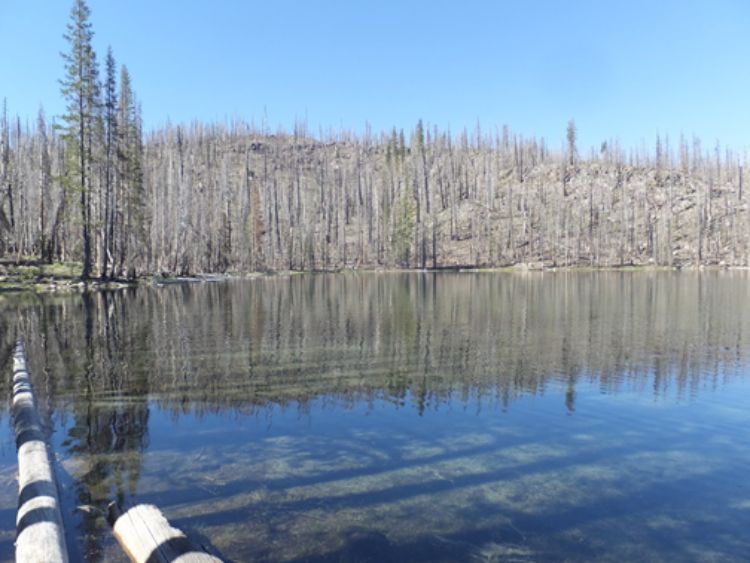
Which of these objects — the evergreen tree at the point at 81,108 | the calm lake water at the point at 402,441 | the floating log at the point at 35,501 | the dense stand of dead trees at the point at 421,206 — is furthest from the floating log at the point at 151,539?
the dense stand of dead trees at the point at 421,206

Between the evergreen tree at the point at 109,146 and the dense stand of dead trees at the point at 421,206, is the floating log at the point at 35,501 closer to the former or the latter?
the evergreen tree at the point at 109,146

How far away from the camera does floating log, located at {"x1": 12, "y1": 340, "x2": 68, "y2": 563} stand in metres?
5.52

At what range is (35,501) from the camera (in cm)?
662

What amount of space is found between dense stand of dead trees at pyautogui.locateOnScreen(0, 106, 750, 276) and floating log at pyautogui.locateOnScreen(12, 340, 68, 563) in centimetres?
5606

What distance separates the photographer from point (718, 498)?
804 cm

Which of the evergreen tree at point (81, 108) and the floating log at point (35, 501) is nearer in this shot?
the floating log at point (35, 501)

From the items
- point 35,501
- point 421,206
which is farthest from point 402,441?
point 421,206

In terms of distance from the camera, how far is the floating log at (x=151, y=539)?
5.41 m

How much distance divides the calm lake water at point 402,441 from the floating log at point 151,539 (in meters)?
0.37

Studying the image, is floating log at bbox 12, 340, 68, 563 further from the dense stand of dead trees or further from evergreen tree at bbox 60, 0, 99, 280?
the dense stand of dead trees

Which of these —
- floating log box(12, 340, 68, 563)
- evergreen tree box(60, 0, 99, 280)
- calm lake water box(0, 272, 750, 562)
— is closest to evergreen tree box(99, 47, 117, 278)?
evergreen tree box(60, 0, 99, 280)

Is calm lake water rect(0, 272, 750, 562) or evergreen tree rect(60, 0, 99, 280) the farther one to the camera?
evergreen tree rect(60, 0, 99, 280)

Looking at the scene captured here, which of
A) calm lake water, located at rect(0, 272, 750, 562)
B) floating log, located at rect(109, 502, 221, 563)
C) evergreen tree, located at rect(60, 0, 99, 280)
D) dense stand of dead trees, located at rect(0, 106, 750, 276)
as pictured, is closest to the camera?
floating log, located at rect(109, 502, 221, 563)

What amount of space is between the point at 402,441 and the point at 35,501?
6068mm
